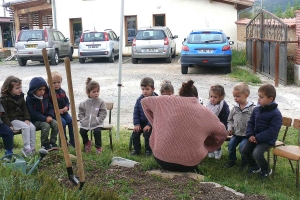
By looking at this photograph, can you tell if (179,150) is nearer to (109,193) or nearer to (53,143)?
(109,193)

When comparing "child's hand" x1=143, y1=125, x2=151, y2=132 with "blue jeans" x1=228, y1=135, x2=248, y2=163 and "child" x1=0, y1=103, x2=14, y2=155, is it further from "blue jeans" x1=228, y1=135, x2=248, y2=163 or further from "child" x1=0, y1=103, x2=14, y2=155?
"child" x1=0, y1=103, x2=14, y2=155

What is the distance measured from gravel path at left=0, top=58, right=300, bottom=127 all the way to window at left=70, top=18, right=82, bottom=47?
5.00 metres

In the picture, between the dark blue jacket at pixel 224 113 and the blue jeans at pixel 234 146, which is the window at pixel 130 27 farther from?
the blue jeans at pixel 234 146

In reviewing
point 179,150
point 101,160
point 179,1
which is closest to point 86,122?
point 101,160

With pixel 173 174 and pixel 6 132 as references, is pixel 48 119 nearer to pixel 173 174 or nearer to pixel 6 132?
pixel 6 132

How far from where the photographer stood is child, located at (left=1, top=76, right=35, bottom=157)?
18.2 feet

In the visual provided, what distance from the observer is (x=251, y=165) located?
16.6 feet

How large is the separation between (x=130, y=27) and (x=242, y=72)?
11021 millimetres

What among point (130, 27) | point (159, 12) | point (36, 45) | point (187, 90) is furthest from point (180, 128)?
point (130, 27)

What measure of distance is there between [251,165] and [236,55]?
14950mm

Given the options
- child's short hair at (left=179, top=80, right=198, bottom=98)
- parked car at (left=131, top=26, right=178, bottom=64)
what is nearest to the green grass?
child's short hair at (left=179, top=80, right=198, bottom=98)

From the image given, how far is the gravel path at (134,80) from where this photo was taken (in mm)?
10023

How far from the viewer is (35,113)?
5750 millimetres

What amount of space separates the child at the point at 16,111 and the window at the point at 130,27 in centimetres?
1909
